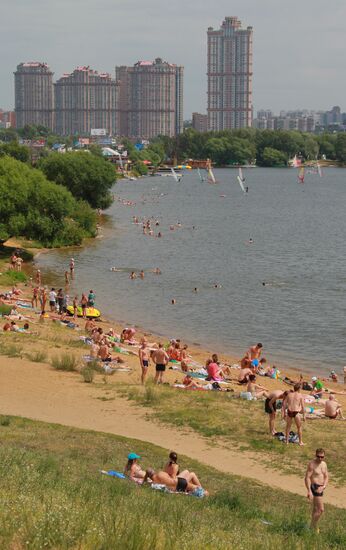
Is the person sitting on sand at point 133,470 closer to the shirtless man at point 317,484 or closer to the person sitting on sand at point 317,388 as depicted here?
the shirtless man at point 317,484

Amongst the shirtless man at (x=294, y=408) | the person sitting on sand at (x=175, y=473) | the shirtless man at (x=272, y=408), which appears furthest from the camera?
the shirtless man at (x=272, y=408)

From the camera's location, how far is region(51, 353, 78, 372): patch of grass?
2206cm

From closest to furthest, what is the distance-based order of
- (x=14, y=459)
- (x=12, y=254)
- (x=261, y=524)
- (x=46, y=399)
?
(x=261, y=524) < (x=14, y=459) < (x=46, y=399) < (x=12, y=254)

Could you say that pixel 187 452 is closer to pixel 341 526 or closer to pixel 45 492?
pixel 341 526

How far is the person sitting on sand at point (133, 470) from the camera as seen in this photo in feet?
45.4

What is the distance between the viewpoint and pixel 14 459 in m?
12.8

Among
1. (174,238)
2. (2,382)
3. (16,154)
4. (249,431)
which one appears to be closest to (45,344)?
(2,382)

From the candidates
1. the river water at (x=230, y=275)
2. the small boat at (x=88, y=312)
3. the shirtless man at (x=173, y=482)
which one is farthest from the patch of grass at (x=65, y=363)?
the small boat at (x=88, y=312)

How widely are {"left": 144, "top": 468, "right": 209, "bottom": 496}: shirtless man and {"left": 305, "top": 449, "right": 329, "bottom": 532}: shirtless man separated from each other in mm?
1569

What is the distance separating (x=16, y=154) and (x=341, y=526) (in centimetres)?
10209

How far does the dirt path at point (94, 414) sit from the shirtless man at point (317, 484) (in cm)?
155

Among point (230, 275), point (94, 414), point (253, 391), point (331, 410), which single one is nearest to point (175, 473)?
point (94, 414)

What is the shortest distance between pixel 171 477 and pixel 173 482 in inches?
4.6

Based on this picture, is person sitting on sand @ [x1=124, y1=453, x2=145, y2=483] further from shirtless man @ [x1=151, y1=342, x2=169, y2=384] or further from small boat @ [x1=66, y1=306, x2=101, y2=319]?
small boat @ [x1=66, y1=306, x2=101, y2=319]
